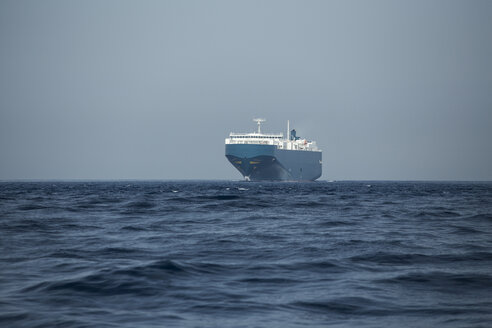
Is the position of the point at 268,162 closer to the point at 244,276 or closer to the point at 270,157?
the point at 270,157

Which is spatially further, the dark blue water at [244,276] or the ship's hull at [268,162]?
the ship's hull at [268,162]

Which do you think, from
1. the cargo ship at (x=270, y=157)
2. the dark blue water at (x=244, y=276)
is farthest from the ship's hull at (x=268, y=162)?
the dark blue water at (x=244, y=276)

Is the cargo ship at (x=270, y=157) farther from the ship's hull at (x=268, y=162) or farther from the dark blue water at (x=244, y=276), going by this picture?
the dark blue water at (x=244, y=276)

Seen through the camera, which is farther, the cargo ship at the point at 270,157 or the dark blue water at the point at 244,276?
the cargo ship at the point at 270,157

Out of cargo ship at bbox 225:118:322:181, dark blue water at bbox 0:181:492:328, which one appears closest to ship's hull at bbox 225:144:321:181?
cargo ship at bbox 225:118:322:181

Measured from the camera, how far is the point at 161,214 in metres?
31.8

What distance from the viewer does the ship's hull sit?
126 meters

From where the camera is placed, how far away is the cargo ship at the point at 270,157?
413ft

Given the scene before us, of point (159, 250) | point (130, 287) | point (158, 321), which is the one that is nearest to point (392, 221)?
point (159, 250)

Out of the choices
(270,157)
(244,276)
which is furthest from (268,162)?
(244,276)

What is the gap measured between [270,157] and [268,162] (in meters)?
2.39

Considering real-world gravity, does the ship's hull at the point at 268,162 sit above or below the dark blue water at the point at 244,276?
above

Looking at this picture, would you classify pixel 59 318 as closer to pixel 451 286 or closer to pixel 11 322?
pixel 11 322

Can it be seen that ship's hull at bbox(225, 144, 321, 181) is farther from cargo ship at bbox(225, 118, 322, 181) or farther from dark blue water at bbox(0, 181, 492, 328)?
dark blue water at bbox(0, 181, 492, 328)
